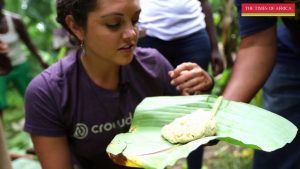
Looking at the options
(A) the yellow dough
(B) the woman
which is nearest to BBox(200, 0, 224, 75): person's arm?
(B) the woman

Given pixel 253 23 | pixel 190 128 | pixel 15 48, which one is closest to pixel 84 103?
pixel 190 128

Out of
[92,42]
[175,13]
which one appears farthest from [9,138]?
[92,42]

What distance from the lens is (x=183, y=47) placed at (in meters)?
1.93

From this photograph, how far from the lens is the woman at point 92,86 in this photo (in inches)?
47.1

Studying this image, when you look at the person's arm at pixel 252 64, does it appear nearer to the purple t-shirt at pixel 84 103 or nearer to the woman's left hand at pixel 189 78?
the woman's left hand at pixel 189 78

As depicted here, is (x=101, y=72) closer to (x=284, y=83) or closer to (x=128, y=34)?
(x=128, y=34)

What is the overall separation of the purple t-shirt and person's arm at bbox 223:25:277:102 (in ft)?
0.93

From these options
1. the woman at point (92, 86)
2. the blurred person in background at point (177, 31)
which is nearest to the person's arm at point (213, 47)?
the blurred person in background at point (177, 31)

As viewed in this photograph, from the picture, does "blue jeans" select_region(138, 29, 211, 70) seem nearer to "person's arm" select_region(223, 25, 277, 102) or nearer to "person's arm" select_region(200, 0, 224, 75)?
"person's arm" select_region(200, 0, 224, 75)

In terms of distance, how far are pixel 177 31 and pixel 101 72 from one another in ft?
2.05

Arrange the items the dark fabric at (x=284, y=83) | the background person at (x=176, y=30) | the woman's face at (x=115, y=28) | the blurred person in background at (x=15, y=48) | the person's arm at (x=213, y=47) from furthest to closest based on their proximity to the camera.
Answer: the blurred person in background at (x=15, y=48) → the person's arm at (x=213, y=47) → the background person at (x=176, y=30) → the dark fabric at (x=284, y=83) → the woman's face at (x=115, y=28)

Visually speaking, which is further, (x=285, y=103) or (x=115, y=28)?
(x=285, y=103)

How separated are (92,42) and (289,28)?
0.60 m

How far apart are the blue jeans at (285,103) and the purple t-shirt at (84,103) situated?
0.38 m
